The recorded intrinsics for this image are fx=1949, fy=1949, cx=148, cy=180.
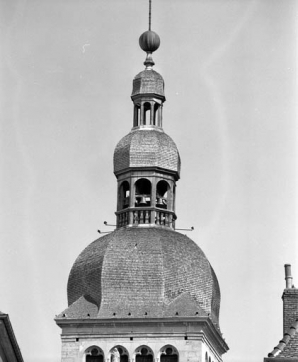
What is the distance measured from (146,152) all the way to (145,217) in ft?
12.2

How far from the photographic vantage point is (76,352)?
9250 centimetres

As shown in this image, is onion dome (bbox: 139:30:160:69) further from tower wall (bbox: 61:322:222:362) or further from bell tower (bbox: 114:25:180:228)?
tower wall (bbox: 61:322:222:362)

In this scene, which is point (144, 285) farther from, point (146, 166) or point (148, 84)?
point (148, 84)

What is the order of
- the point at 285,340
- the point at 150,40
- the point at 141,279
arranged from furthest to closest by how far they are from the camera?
the point at 150,40, the point at 141,279, the point at 285,340

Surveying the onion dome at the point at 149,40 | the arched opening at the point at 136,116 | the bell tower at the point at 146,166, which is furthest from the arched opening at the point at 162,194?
the onion dome at the point at 149,40

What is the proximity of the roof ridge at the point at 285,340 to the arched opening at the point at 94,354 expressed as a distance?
27.7 metres

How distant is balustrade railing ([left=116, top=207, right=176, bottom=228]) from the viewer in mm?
96812

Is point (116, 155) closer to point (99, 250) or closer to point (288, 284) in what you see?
point (99, 250)

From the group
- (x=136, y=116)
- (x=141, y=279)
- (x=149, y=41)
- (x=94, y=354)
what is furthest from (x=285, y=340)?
(x=149, y=41)

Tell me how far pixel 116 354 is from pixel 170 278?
470 centimetres

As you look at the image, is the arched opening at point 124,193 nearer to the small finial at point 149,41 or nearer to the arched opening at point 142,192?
the arched opening at point 142,192

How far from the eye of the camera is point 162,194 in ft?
324

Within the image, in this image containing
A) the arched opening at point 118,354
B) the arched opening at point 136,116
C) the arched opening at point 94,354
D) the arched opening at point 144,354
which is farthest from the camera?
the arched opening at point 136,116

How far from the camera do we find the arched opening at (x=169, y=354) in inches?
3632
